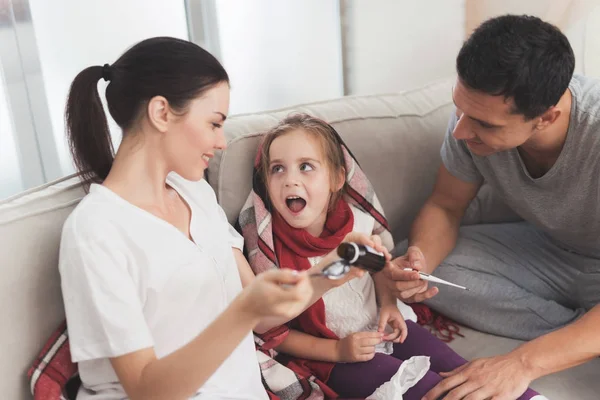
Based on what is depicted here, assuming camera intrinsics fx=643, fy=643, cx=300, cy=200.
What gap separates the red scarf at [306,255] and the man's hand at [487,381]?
24 cm

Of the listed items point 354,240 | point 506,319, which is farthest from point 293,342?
point 506,319

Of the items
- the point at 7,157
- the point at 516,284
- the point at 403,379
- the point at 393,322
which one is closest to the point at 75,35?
the point at 7,157

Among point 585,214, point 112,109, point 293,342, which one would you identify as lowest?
point 293,342

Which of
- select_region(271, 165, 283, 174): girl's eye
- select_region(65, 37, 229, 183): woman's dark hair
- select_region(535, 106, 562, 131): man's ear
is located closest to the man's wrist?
select_region(535, 106, 562, 131): man's ear

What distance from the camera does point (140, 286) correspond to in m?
1.04

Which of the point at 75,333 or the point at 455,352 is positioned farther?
the point at 455,352

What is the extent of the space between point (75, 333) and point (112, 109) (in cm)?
40

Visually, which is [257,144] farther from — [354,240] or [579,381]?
[579,381]

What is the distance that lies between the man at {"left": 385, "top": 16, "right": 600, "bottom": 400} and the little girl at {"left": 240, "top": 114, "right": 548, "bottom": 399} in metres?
0.10

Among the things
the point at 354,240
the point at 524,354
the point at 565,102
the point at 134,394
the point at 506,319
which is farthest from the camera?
the point at 506,319

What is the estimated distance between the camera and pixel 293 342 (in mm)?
1378

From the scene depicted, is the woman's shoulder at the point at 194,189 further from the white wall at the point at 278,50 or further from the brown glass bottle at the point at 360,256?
the white wall at the point at 278,50

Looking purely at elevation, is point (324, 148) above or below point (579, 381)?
above

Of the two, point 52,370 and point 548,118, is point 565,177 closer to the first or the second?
point 548,118
